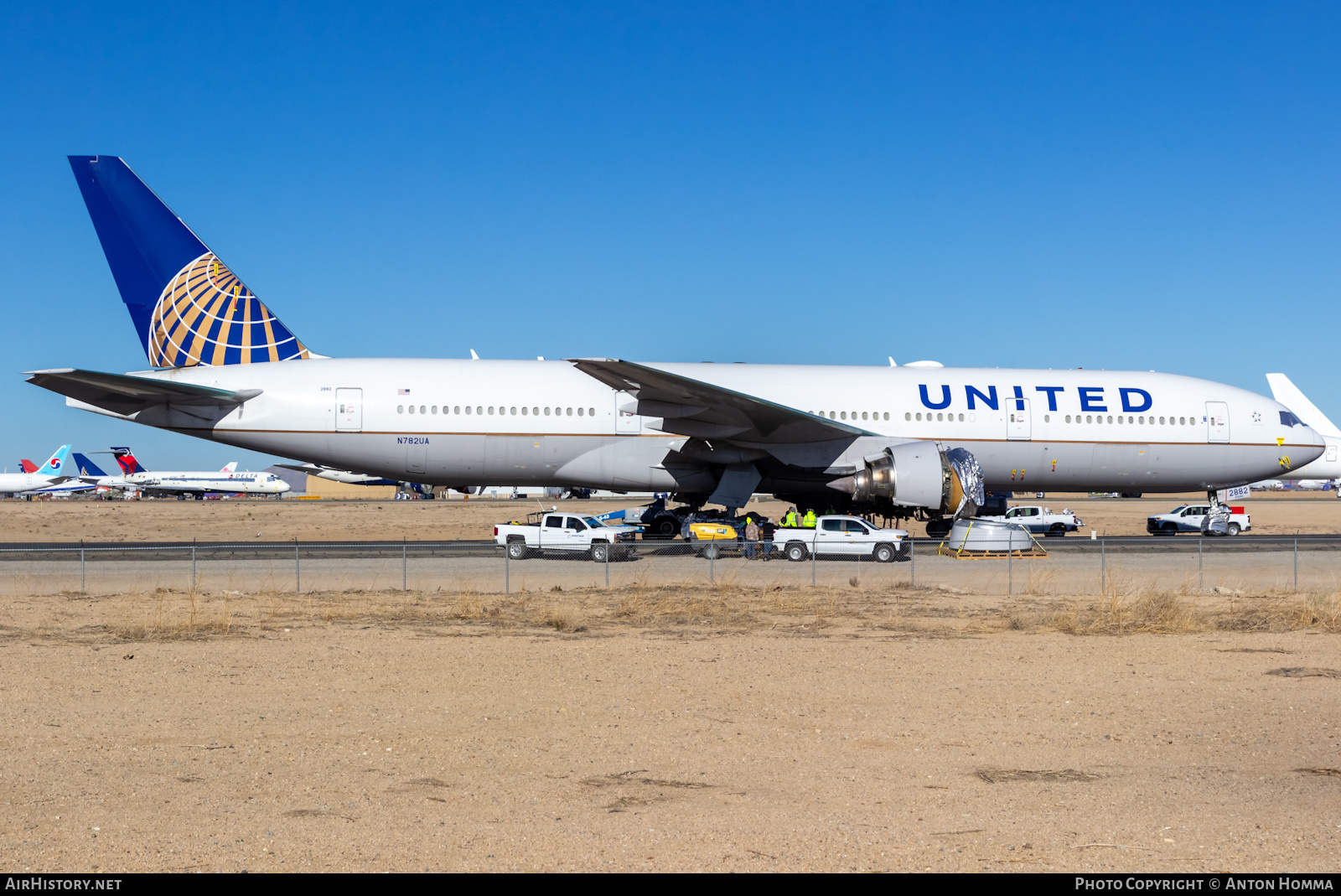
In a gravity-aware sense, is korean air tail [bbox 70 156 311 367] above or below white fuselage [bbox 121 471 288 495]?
above

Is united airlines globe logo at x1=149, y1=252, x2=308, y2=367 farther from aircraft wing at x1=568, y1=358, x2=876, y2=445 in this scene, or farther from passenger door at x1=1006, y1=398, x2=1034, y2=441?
passenger door at x1=1006, y1=398, x2=1034, y2=441

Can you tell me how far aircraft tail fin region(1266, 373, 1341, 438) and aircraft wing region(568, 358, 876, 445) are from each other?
41.7 m

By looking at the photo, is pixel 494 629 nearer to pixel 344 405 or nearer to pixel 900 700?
pixel 900 700

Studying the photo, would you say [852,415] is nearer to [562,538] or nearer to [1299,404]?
[562,538]

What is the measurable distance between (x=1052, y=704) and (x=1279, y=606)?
984 centimetres

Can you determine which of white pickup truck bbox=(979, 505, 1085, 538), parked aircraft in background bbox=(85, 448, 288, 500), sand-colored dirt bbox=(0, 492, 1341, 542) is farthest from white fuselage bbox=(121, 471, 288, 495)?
white pickup truck bbox=(979, 505, 1085, 538)

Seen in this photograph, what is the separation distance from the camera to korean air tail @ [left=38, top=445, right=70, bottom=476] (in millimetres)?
105387

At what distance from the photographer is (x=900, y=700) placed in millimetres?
10484

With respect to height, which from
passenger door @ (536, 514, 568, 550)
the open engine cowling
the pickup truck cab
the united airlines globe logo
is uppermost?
the united airlines globe logo

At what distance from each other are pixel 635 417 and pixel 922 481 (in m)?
7.93

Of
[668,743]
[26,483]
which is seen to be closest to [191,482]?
[26,483]

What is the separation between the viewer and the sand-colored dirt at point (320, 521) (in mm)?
42634

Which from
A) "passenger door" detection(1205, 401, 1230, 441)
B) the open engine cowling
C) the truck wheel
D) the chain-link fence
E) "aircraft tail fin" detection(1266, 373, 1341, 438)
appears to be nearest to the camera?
the chain-link fence
